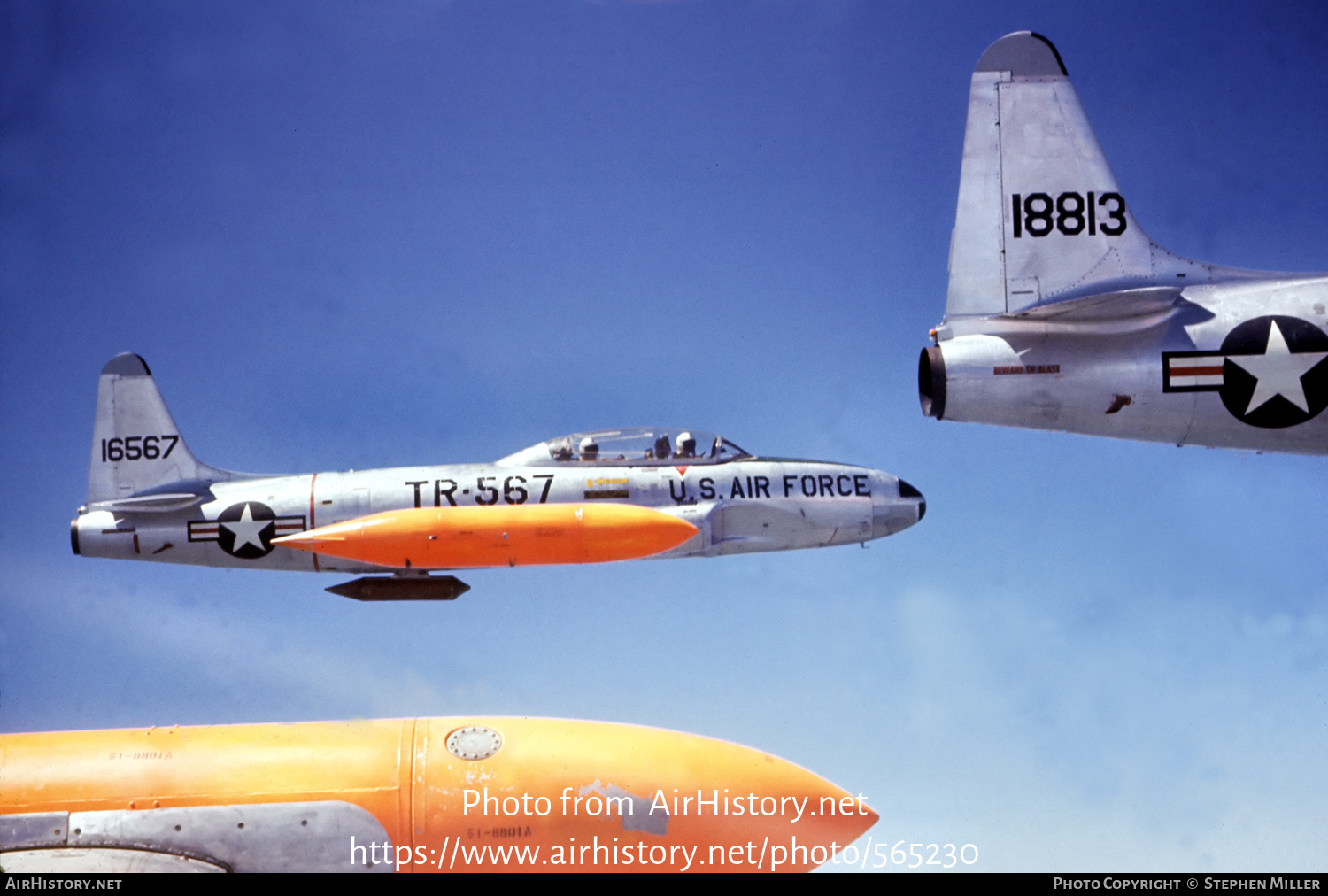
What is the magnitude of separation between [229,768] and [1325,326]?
1710 centimetres

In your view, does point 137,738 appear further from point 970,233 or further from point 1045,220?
point 1045,220

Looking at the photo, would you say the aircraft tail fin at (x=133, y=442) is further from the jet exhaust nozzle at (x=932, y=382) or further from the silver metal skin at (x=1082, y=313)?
the silver metal skin at (x=1082, y=313)

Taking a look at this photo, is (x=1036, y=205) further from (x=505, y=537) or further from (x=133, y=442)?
(x=133, y=442)

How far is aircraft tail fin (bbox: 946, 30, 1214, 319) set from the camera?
57.0 ft

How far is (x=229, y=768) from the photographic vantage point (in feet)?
58.2

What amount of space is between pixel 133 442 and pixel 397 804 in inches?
618

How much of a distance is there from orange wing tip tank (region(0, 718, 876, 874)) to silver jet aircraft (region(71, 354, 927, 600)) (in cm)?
453

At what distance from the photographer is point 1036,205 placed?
57.6 ft

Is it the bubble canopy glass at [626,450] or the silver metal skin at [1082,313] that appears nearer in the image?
the silver metal skin at [1082,313]

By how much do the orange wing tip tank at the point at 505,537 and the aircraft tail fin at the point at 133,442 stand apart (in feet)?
23.7

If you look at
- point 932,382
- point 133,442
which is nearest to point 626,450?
point 932,382

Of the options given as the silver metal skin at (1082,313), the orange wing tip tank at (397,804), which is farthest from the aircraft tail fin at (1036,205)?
the orange wing tip tank at (397,804)

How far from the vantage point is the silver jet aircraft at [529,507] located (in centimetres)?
2261
